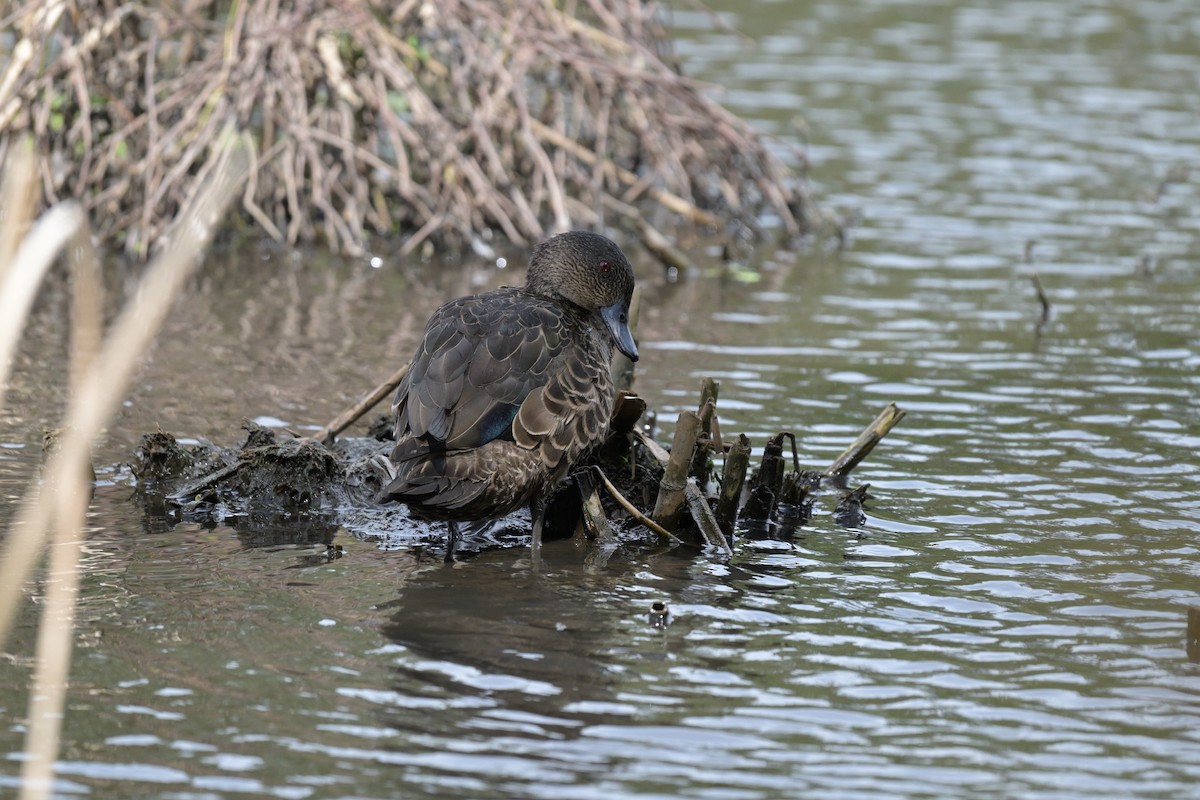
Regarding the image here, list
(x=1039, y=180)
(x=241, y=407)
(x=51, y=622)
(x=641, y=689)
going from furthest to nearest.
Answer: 1. (x=1039, y=180)
2. (x=241, y=407)
3. (x=641, y=689)
4. (x=51, y=622)

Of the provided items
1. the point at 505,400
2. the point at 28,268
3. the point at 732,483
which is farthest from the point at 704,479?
the point at 28,268

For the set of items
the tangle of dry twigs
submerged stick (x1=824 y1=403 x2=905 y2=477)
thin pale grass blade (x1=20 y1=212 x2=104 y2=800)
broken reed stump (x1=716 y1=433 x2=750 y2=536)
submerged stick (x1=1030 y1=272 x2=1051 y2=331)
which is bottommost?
thin pale grass blade (x1=20 y1=212 x2=104 y2=800)

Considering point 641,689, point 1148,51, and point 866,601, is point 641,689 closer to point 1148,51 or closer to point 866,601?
point 866,601

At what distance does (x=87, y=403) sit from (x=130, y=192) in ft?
28.8

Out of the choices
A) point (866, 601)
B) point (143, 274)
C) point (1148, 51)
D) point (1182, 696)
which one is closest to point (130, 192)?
point (143, 274)

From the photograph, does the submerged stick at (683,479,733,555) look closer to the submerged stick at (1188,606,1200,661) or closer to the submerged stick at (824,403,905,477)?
the submerged stick at (824,403,905,477)

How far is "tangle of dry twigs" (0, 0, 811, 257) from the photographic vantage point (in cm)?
1130

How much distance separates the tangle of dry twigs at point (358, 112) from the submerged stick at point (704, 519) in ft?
16.9

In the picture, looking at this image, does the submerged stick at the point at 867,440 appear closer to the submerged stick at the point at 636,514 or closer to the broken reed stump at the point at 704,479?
the broken reed stump at the point at 704,479

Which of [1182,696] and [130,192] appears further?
[130,192]

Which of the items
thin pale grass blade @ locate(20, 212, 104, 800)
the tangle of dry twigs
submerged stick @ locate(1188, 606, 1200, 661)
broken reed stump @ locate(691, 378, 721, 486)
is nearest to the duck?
broken reed stump @ locate(691, 378, 721, 486)

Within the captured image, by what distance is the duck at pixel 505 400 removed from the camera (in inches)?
241

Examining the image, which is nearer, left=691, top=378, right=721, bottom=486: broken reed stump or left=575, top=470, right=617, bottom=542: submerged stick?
left=575, top=470, right=617, bottom=542: submerged stick

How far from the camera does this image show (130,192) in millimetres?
11773
